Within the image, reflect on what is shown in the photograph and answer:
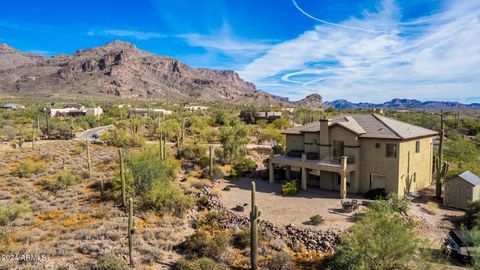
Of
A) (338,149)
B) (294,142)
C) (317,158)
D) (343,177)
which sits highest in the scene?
(294,142)

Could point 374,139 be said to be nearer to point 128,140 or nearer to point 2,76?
point 128,140

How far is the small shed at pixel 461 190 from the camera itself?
19859 millimetres

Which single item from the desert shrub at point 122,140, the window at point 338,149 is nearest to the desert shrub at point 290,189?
the window at point 338,149

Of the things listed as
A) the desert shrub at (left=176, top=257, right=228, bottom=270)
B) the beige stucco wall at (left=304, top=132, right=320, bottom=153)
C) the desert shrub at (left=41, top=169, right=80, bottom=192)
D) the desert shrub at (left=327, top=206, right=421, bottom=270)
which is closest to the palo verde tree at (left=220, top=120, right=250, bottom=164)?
the beige stucco wall at (left=304, top=132, right=320, bottom=153)

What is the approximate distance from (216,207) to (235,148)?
1277 centimetres

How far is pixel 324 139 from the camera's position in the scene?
79.8ft

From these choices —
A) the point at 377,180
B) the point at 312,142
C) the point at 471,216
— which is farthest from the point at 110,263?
the point at 471,216

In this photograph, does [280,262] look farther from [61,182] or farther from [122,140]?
[122,140]

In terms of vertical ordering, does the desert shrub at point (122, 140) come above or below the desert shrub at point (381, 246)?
above

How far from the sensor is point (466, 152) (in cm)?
2852

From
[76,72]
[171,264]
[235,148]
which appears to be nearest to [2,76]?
[76,72]

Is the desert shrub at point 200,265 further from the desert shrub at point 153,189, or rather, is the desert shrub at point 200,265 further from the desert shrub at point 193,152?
the desert shrub at point 193,152

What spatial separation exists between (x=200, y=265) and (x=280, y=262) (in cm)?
378

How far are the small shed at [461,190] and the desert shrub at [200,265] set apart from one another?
15.8 m
